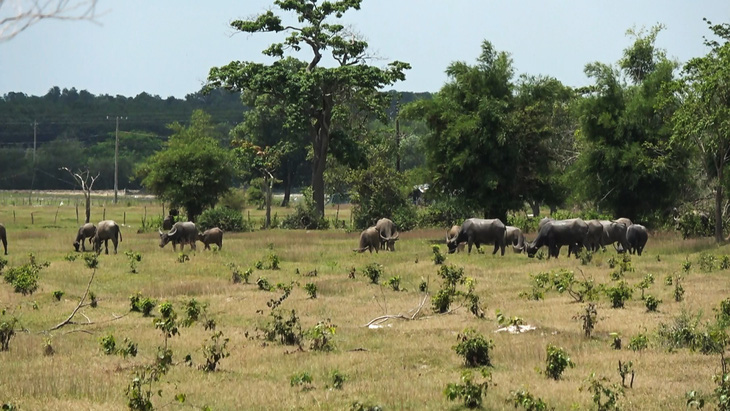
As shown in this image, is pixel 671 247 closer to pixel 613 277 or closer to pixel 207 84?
pixel 613 277

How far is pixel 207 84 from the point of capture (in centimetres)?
5691

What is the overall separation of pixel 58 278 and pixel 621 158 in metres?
27.5

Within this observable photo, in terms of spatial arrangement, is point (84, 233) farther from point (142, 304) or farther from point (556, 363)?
point (556, 363)

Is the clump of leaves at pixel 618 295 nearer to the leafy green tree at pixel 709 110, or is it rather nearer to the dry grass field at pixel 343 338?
the dry grass field at pixel 343 338

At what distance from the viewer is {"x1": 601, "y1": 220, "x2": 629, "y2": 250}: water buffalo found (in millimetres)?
36344

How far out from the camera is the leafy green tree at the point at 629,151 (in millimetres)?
44656

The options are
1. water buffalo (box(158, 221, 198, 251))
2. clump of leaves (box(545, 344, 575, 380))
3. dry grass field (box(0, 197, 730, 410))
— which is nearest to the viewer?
dry grass field (box(0, 197, 730, 410))

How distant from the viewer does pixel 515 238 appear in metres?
37.3

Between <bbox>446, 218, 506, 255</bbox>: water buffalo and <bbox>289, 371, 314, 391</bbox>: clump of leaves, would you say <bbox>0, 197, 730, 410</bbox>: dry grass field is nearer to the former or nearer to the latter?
<bbox>289, 371, 314, 391</bbox>: clump of leaves

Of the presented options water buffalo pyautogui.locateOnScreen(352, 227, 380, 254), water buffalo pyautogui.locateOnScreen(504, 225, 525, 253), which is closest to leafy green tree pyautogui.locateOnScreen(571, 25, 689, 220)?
water buffalo pyautogui.locateOnScreen(504, 225, 525, 253)

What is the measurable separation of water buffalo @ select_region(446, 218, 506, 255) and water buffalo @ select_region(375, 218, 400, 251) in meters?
2.38

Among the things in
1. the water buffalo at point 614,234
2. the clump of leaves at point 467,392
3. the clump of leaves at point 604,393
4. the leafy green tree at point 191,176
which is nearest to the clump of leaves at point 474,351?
the clump of leaves at point 604,393

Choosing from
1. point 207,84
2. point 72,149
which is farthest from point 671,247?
point 72,149

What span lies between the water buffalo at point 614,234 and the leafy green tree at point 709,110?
3755 mm
